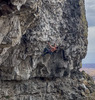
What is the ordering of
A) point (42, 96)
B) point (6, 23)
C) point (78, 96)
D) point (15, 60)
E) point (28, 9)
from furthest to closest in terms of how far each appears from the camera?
point (78, 96)
point (42, 96)
point (15, 60)
point (28, 9)
point (6, 23)

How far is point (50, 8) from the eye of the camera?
95.9ft

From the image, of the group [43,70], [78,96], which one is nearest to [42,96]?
[43,70]

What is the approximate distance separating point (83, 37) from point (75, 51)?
11.6 ft

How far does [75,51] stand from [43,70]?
7.07 meters

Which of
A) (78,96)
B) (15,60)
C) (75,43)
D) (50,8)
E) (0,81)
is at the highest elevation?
(50,8)

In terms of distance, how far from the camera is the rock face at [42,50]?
20.6 m

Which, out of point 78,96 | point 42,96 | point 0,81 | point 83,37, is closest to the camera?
point 0,81

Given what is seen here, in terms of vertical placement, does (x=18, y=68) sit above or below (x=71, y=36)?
below

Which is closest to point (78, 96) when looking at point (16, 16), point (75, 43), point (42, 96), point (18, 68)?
point (42, 96)

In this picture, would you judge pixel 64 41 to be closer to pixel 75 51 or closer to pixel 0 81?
pixel 75 51

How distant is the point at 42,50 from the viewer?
94.6ft

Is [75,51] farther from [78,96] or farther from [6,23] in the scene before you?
[6,23]

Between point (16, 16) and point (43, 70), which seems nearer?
point (16, 16)

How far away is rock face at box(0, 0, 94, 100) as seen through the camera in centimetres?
2059
